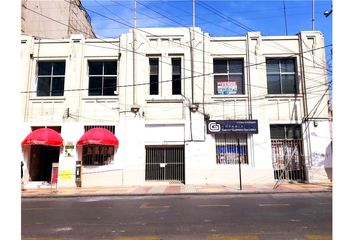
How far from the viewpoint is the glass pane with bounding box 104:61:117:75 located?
22420 mm

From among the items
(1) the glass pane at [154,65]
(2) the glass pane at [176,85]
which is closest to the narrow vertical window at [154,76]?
(1) the glass pane at [154,65]

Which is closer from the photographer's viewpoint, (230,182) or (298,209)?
(298,209)

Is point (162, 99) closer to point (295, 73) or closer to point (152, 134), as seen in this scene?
point (152, 134)

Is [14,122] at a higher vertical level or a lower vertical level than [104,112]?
lower

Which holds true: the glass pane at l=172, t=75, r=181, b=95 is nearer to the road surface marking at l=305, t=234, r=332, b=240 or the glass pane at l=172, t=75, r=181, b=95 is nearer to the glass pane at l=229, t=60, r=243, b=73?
the glass pane at l=229, t=60, r=243, b=73

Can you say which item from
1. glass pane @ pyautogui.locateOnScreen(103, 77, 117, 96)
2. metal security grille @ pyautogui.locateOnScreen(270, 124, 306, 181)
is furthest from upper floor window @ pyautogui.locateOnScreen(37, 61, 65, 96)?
metal security grille @ pyautogui.locateOnScreen(270, 124, 306, 181)

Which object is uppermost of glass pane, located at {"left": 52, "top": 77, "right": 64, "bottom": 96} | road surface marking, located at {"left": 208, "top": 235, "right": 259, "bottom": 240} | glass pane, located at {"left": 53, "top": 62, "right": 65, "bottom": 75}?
glass pane, located at {"left": 53, "top": 62, "right": 65, "bottom": 75}

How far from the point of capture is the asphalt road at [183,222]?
7289 mm

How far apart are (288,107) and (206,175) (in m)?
7.09

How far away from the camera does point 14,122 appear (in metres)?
1.93

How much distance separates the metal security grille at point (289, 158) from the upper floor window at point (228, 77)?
440 centimetres

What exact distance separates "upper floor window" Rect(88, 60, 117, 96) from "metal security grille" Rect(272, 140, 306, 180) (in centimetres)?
1148
